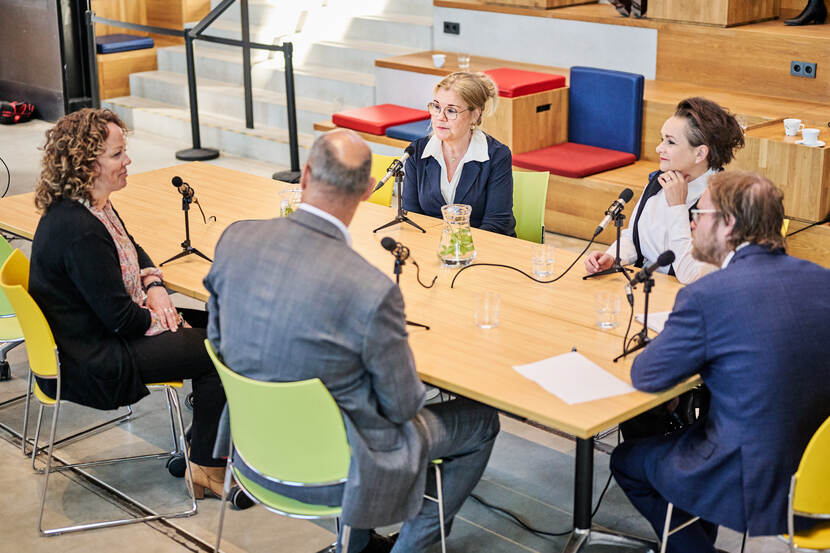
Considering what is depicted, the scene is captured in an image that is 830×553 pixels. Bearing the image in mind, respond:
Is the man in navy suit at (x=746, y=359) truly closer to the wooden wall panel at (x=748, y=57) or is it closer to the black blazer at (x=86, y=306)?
the black blazer at (x=86, y=306)

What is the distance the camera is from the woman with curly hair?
3.17 m

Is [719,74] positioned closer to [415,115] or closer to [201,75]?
[415,115]

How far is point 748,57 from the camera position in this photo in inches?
256

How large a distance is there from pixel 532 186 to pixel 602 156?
206 cm

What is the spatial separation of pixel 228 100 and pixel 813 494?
22.4 feet

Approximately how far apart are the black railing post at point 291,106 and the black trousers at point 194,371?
3887 mm

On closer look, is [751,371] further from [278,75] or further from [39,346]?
[278,75]

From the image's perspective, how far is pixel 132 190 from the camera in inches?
179

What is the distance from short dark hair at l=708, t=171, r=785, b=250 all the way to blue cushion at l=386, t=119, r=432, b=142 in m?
4.17

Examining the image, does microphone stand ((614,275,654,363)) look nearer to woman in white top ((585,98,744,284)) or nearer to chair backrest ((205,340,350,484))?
woman in white top ((585,98,744,284))

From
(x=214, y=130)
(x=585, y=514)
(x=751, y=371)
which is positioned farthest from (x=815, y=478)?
(x=214, y=130)

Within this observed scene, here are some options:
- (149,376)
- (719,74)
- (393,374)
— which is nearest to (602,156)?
(719,74)

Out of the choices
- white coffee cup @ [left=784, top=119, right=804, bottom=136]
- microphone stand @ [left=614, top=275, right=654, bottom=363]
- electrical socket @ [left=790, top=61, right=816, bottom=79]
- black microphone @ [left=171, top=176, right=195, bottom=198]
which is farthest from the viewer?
electrical socket @ [left=790, top=61, right=816, bottom=79]

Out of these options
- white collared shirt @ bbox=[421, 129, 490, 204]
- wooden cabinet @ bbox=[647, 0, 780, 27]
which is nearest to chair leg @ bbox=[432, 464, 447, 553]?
white collared shirt @ bbox=[421, 129, 490, 204]
